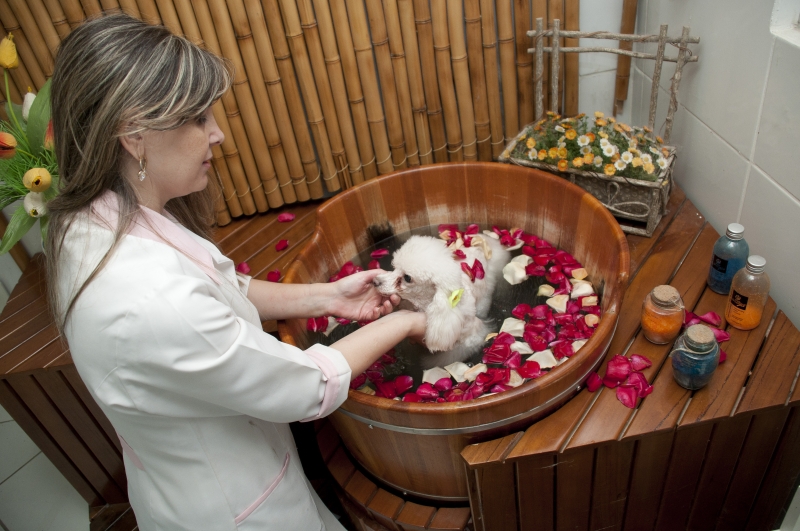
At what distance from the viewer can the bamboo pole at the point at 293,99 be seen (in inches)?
87.7

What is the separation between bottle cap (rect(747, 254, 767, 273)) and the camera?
4.96 ft

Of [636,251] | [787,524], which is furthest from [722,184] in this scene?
[787,524]

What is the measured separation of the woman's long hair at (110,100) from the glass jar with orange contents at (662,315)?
1.27 meters

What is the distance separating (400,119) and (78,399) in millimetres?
1702

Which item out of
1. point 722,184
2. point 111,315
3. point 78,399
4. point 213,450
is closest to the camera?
point 111,315

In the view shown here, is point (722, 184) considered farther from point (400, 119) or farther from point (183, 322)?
point (183, 322)

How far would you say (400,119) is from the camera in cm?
250

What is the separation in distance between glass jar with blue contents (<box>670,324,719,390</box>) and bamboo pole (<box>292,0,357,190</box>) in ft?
5.31

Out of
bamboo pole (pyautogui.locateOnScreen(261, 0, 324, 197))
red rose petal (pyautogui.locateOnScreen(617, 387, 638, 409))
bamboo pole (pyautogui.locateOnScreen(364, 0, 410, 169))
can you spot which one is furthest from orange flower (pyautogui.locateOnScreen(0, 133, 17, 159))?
red rose petal (pyautogui.locateOnScreen(617, 387, 638, 409))

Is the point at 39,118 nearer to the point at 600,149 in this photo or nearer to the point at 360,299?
the point at 360,299

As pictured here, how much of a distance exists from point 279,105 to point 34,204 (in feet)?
3.45

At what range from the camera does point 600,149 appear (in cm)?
203

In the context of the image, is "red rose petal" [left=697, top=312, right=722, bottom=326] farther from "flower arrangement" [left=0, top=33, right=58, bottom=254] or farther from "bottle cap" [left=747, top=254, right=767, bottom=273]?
"flower arrangement" [left=0, top=33, right=58, bottom=254]

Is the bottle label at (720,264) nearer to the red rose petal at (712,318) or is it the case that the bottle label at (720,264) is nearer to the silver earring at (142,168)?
the red rose petal at (712,318)
